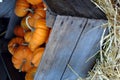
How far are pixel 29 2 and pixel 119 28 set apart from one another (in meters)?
0.49

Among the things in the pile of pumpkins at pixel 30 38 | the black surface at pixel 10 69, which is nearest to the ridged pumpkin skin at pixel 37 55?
the pile of pumpkins at pixel 30 38

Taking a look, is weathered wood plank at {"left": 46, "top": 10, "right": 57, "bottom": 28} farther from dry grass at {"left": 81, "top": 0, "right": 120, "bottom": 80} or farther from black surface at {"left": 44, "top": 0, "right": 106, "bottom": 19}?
dry grass at {"left": 81, "top": 0, "right": 120, "bottom": 80}

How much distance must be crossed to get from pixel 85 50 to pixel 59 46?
132mm

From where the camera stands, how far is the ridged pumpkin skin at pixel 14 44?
1.59 meters

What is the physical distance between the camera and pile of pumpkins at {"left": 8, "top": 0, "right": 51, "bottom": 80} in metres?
1.26

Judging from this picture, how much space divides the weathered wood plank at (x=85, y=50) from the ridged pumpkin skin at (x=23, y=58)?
0.87 ft

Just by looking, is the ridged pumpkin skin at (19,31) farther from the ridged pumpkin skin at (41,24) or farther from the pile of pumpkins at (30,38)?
the ridged pumpkin skin at (41,24)

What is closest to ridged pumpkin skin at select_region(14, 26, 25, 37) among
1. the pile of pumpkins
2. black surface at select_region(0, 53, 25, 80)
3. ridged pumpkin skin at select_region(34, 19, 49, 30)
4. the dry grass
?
the pile of pumpkins

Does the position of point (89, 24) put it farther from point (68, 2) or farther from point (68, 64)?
point (68, 64)

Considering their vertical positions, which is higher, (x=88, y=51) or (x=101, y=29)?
(x=101, y=29)

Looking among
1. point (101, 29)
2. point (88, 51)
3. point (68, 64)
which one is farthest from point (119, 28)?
point (68, 64)

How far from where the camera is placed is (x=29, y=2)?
139 centimetres

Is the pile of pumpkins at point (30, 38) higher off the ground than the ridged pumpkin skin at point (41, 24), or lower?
lower

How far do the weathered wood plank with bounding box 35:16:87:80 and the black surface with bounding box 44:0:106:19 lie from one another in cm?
3
